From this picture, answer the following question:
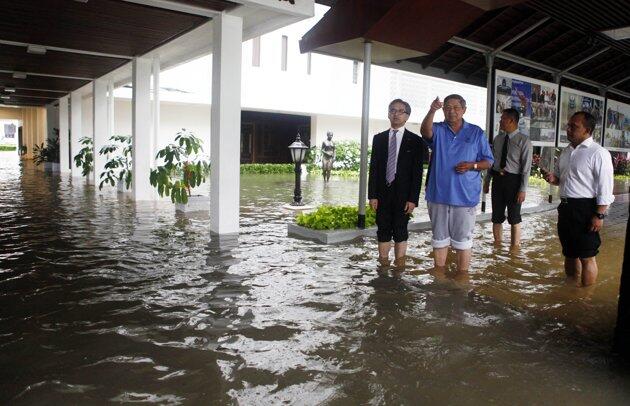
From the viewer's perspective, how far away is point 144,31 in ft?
28.3

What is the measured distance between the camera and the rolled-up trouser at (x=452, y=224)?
494 cm

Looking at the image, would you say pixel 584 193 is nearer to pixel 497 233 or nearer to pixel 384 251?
pixel 384 251

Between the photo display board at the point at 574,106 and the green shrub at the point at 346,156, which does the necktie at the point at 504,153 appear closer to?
the photo display board at the point at 574,106

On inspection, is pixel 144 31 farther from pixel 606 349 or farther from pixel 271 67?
pixel 271 67

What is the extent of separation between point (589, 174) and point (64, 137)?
2022cm

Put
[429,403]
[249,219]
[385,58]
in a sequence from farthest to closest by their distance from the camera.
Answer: [249,219]
[385,58]
[429,403]

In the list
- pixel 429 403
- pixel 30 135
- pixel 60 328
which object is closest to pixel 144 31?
pixel 60 328

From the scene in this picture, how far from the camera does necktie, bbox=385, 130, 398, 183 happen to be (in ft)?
17.4

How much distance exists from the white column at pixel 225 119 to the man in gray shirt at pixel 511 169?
3.68m

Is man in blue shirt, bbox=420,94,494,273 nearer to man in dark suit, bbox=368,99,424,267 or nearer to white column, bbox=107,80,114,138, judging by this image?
man in dark suit, bbox=368,99,424,267

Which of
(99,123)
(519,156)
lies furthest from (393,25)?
(99,123)

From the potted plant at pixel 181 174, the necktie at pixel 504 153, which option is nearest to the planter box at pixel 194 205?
the potted plant at pixel 181 174

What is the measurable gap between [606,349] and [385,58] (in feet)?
19.8

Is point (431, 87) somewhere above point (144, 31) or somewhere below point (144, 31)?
above
